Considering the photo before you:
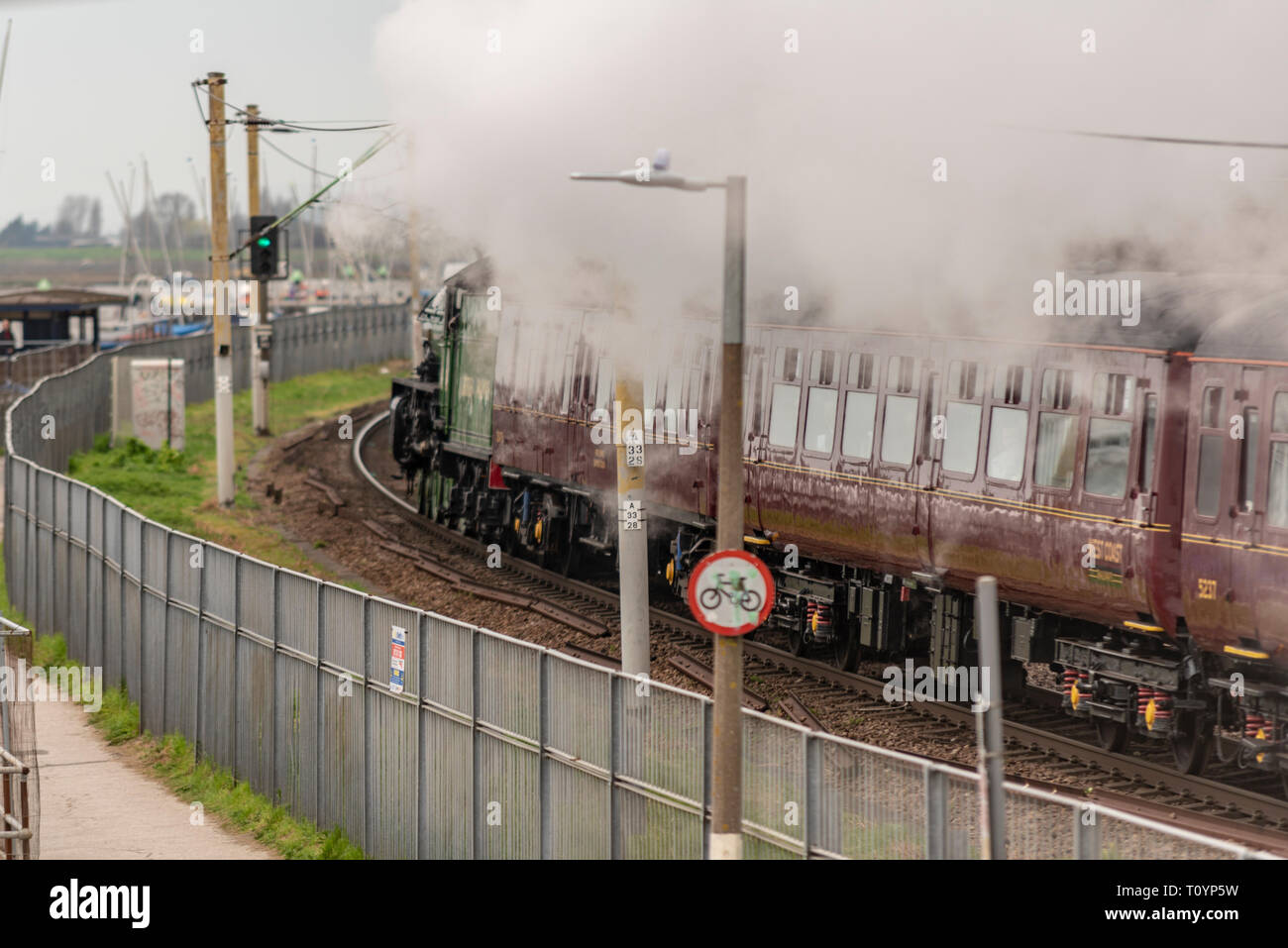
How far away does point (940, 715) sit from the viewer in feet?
52.1

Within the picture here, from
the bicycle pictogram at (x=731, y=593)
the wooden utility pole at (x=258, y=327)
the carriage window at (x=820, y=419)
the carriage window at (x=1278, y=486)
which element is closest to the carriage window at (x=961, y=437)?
the carriage window at (x=820, y=419)

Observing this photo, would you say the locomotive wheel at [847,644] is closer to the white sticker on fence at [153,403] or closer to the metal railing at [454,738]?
the metal railing at [454,738]

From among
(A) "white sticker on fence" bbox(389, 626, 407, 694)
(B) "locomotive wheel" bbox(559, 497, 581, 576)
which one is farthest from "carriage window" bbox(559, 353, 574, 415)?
(A) "white sticker on fence" bbox(389, 626, 407, 694)

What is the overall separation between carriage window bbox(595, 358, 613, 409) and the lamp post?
9976mm

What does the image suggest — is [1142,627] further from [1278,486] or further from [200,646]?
[200,646]

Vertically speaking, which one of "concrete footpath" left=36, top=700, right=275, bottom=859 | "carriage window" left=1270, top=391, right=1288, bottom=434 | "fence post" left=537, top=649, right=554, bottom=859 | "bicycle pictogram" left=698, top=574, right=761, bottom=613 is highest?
"carriage window" left=1270, top=391, right=1288, bottom=434

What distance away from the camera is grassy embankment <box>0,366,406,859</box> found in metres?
15.0

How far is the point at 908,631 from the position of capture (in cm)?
1712

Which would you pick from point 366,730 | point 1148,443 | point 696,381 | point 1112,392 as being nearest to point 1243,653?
point 1148,443

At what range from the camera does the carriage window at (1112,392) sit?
13712 millimetres

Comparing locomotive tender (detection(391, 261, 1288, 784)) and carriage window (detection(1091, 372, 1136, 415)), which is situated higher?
carriage window (detection(1091, 372, 1136, 415))

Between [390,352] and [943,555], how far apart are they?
151ft

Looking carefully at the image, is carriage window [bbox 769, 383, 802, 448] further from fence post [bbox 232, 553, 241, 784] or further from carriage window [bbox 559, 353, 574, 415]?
fence post [bbox 232, 553, 241, 784]
